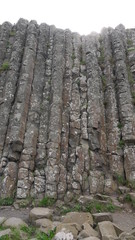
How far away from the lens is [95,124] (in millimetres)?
12555

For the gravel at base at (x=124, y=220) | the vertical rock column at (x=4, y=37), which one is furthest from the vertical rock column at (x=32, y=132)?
the gravel at base at (x=124, y=220)

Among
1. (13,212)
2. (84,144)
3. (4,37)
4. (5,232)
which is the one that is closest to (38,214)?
(13,212)

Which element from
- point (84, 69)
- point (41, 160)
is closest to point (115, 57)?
point (84, 69)

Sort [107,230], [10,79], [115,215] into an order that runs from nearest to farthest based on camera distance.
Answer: [107,230] < [115,215] < [10,79]

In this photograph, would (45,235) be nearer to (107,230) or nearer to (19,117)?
(107,230)

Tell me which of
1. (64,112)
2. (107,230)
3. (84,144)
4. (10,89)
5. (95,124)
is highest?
(10,89)

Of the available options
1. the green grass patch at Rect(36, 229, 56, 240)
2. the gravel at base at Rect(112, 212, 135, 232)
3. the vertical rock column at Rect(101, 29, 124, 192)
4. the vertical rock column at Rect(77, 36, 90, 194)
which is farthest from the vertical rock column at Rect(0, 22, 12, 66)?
the green grass patch at Rect(36, 229, 56, 240)

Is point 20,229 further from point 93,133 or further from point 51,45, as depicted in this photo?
point 51,45

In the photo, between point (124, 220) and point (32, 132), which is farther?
point (32, 132)

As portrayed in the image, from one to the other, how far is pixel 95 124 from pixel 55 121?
209 centimetres

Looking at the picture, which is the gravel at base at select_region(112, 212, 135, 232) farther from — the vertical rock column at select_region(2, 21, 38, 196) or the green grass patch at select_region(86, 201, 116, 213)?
the vertical rock column at select_region(2, 21, 38, 196)

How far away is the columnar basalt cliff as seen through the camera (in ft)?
35.4

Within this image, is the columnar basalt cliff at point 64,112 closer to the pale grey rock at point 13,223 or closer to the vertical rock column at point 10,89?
the vertical rock column at point 10,89

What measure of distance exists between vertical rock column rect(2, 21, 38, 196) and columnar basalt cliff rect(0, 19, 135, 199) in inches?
1.7
